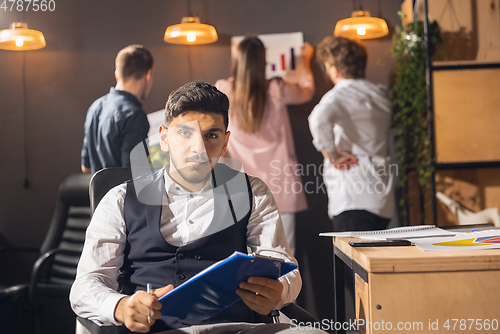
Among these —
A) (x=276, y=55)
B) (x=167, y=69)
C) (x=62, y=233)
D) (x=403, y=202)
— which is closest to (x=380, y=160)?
(x=403, y=202)

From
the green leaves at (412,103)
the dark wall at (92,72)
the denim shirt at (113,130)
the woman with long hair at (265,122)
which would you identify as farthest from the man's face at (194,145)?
the green leaves at (412,103)

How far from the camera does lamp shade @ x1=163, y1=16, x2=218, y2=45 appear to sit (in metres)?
2.35

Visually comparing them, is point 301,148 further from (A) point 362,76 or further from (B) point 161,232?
(B) point 161,232

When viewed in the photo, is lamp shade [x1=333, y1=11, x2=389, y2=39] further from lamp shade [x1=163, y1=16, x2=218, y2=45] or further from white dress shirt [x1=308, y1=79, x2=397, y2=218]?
lamp shade [x1=163, y1=16, x2=218, y2=45]

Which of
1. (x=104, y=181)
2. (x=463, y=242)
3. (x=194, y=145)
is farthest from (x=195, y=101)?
(x=463, y=242)

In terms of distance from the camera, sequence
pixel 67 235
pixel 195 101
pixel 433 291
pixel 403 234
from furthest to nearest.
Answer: pixel 67 235 → pixel 195 101 → pixel 403 234 → pixel 433 291

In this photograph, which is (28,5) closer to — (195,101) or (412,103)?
(195,101)

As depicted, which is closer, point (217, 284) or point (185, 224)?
point (217, 284)

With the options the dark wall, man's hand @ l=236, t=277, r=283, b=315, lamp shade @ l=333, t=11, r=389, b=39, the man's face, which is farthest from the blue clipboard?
lamp shade @ l=333, t=11, r=389, b=39

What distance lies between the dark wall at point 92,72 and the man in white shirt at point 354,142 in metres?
0.14

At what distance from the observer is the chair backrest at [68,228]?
6.96 ft

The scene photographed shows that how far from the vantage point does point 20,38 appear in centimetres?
238

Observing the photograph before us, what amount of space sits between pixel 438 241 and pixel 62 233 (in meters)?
1.87

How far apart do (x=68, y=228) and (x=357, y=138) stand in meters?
1.61
